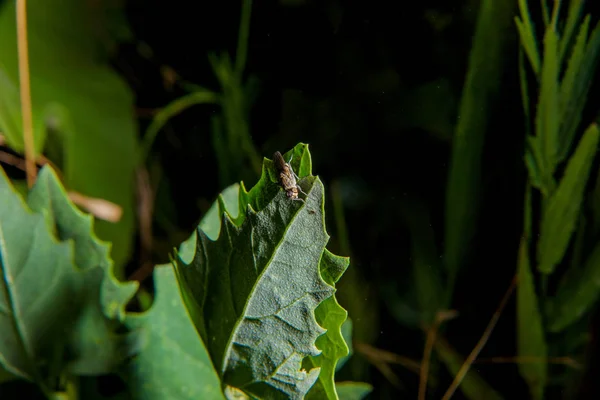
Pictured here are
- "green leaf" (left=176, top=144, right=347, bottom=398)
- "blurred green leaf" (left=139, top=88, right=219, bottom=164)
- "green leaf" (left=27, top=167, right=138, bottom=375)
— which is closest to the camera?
"green leaf" (left=176, top=144, right=347, bottom=398)

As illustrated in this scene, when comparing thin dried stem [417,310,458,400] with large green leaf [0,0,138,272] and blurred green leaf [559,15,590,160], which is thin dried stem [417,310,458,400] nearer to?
blurred green leaf [559,15,590,160]

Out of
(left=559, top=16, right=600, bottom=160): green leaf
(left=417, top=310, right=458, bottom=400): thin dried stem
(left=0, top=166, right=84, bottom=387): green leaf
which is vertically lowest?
(left=417, top=310, right=458, bottom=400): thin dried stem

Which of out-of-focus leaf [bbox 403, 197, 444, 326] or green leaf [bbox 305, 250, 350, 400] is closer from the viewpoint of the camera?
green leaf [bbox 305, 250, 350, 400]

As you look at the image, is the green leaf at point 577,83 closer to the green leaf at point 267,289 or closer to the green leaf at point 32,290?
the green leaf at point 267,289

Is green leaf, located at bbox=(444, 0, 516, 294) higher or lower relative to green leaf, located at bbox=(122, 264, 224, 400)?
higher

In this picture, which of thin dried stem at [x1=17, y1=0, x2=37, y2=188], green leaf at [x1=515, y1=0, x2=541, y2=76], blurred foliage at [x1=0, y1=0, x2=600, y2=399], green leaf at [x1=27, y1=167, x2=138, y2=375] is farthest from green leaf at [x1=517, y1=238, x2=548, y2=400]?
thin dried stem at [x1=17, y1=0, x2=37, y2=188]

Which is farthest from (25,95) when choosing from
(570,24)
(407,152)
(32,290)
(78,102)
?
(570,24)

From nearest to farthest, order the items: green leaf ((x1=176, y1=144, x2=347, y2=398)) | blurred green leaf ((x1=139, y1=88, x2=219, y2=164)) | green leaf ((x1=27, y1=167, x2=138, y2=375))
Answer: green leaf ((x1=176, y1=144, x2=347, y2=398)) → green leaf ((x1=27, y1=167, x2=138, y2=375)) → blurred green leaf ((x1=139, y1=88, x2=219, y2=164))
